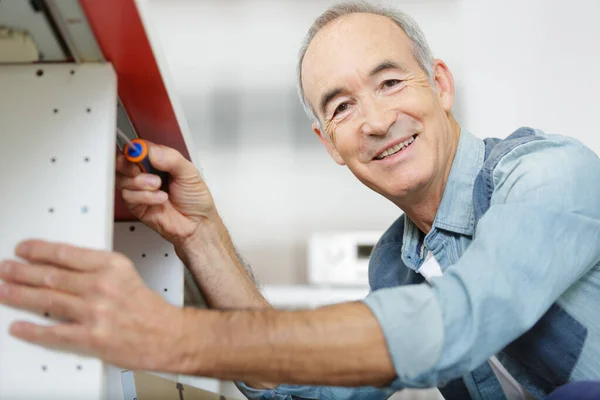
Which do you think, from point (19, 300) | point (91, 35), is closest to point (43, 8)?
point (91, 35)

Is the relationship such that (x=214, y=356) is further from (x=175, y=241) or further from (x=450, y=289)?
Result: (x=175, y=241)

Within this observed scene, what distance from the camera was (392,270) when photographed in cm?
132

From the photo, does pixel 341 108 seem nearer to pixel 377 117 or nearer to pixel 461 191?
pixel 377 117

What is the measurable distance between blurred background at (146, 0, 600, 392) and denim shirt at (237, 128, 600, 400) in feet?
4.65

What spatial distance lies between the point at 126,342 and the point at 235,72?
224cm

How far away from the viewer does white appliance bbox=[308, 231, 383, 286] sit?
2252 mm

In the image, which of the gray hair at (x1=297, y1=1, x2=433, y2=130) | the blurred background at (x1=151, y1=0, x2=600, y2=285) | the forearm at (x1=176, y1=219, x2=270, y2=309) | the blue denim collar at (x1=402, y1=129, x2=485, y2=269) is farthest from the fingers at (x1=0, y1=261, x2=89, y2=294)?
the blurred background at (x1=151, y1=0, x2=600, y2=285)

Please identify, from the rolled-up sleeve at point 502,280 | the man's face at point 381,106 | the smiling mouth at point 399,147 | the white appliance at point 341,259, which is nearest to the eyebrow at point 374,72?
the man's face at point 381,106

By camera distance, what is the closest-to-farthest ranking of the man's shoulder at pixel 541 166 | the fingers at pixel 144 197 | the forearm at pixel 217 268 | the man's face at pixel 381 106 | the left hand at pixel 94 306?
the left hand at pixel 94 306 < the man's shoulder at pixel 541 166 < the fingers at pixel 144 197 < the forearm at pixel 217 268 < the man's face at pixel 381 106

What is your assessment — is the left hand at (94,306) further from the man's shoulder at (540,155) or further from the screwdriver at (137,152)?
the man's shoulder at (540,155)

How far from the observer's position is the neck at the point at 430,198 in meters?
1.15

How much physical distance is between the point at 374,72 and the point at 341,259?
1221mm

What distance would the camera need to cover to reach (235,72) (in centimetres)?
268

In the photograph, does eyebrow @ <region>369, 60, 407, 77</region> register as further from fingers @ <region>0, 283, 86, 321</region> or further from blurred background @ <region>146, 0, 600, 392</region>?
blurred background @ <region>146, 0, 600, 392</region>
